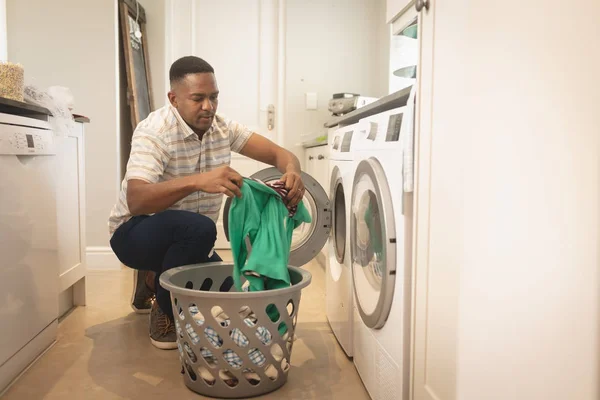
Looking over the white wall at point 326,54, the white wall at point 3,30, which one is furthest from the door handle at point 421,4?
the white wall at point 326,54

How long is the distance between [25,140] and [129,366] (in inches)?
32.3

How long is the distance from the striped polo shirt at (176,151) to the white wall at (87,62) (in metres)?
1.44

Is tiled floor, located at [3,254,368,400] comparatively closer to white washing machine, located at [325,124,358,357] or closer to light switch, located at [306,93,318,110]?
white washing machine, located at [325,124,358,357]

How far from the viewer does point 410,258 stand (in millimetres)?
1393

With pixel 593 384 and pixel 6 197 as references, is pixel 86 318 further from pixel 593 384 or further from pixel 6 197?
pixel 593 384

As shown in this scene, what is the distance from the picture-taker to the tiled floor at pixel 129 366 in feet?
5.66

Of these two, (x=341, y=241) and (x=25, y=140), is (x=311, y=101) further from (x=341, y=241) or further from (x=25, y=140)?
(x=25, y=140)

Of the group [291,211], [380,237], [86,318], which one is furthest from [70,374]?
[380,237]

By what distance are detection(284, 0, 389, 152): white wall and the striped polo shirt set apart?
7.04ft

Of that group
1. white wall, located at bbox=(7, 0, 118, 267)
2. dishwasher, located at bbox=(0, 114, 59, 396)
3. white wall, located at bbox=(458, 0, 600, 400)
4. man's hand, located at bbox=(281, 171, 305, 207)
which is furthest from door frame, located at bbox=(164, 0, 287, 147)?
white wall, located at bbox=(458, 0, 600, 400)

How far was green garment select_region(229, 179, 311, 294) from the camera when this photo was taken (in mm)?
1674

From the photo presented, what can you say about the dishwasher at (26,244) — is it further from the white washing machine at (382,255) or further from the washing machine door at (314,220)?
the white washing machine at (382,255)

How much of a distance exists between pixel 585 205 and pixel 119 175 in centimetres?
317

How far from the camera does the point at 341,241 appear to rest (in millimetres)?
Result: 2170
